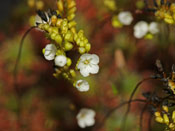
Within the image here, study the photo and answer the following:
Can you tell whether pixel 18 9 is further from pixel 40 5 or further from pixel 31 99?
pixel 31 99

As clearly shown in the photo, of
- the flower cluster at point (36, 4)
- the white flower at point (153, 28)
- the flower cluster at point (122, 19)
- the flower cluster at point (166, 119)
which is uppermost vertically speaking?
the flower cluster at point (36, 4)

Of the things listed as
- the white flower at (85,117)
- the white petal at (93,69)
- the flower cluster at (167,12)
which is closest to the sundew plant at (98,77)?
the white flower at (85,117)

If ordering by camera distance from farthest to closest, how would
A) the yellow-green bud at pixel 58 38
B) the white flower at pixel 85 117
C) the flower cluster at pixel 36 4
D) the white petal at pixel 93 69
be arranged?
the flower cluster at pixel 36 4
the white flower at pixel 85 117
the white petal at pixel 93 69
the yellow-green bud at pixel 58 38

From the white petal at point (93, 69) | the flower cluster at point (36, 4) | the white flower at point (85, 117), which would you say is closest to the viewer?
the white petal at point (93, 69)

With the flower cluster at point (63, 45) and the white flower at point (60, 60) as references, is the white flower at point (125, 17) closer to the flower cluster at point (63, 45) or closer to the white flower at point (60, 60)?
the flower cluster at point (63, 45)

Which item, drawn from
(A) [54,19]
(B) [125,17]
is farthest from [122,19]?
(A) [54,19]

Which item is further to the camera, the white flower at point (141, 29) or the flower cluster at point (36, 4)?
the flower cluster at point (36, 4)
